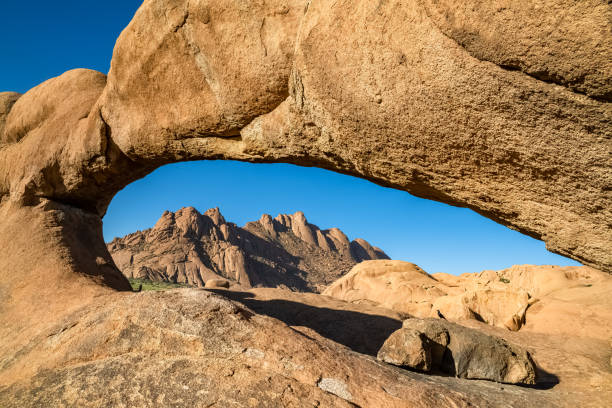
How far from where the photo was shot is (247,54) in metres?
4.60

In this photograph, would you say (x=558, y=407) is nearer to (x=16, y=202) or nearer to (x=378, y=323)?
(x=378, y=323)

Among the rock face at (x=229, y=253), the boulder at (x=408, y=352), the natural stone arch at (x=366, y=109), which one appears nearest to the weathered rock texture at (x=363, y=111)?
the natural stone arch at (x=366, y=109)

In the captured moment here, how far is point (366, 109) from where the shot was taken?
3.67 m

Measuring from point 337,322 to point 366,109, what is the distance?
6.52 m

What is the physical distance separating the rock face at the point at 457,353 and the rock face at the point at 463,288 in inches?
199

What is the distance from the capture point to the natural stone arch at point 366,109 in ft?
8.96

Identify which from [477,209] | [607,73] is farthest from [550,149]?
[477,209]

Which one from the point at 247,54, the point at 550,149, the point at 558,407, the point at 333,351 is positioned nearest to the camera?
the point at 550,149

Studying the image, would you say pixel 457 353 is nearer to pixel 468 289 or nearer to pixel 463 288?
pixel 468 289

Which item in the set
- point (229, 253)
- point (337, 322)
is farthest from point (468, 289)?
point (229, 253)

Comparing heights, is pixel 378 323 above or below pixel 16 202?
above

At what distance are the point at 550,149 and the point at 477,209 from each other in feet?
3.79

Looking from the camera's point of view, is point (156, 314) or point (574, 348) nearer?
point (156, 314)

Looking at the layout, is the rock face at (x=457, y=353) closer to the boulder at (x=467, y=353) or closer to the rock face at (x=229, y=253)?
the boulder at (x=467, y=353)
